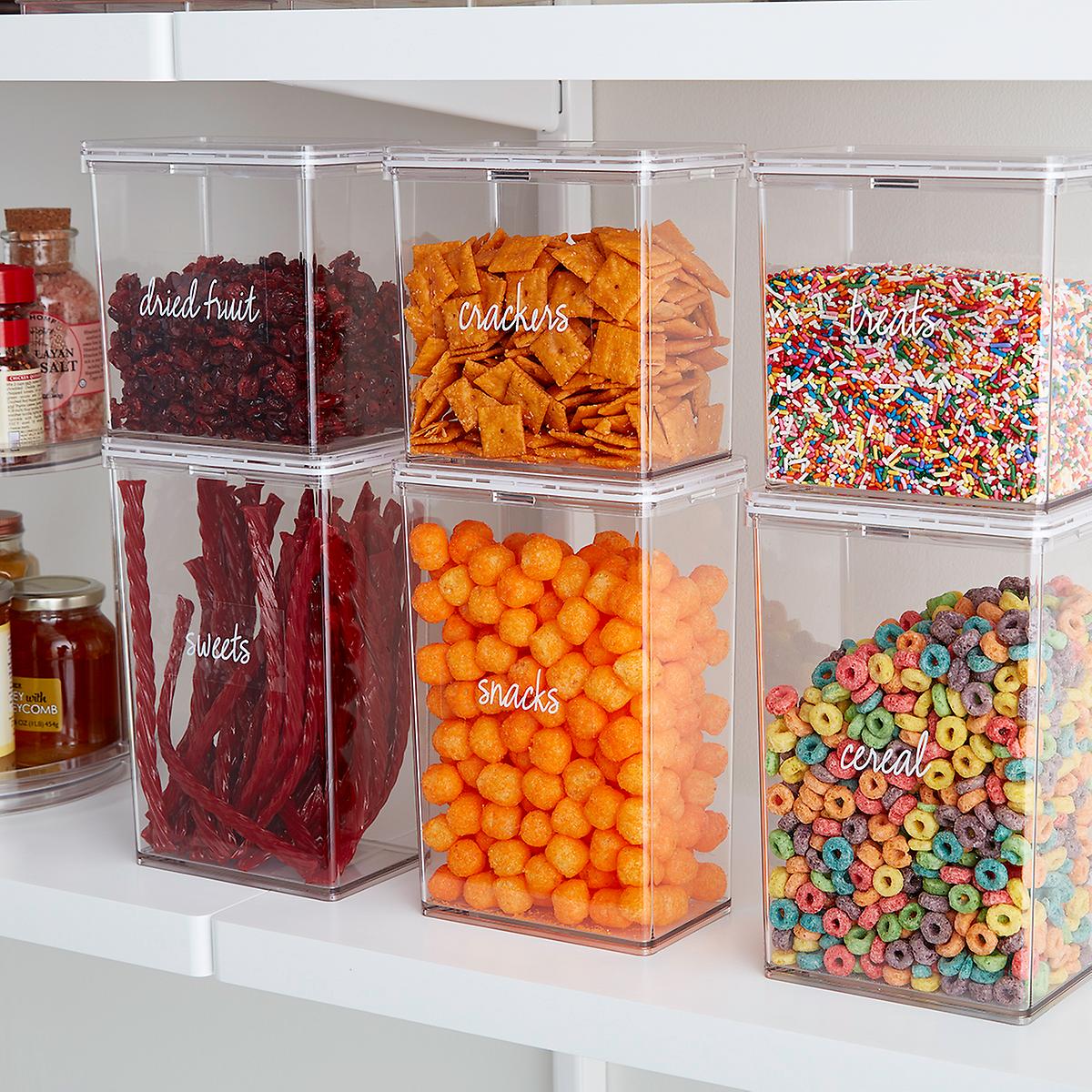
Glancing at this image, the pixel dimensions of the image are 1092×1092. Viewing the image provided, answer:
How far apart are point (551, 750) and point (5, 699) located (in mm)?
403

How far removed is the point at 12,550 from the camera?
1046 millimetres

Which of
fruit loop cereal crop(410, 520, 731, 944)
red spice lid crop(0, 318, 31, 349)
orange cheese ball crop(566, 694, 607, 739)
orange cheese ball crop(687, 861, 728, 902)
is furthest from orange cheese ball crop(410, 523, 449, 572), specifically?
red spice lid crop(0, 318, 31, 349)

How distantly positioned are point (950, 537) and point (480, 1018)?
1.02 ft

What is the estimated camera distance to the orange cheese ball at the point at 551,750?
75 cm

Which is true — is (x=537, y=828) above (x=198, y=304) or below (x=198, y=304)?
below

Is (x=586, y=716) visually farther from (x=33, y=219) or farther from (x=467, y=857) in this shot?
(x=33, y=219)

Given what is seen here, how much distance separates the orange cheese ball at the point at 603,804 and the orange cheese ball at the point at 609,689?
0.04 meters

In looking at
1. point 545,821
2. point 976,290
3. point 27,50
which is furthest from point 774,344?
point 27,50

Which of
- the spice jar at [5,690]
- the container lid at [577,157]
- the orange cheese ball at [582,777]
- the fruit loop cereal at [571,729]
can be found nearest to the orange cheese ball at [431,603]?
the fruit loop cereal at [571,729]

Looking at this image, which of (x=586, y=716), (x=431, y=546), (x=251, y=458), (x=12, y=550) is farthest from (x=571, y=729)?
(x=12, y=550)

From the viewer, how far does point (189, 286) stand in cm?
82

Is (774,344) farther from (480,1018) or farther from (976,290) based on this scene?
(480,1018)

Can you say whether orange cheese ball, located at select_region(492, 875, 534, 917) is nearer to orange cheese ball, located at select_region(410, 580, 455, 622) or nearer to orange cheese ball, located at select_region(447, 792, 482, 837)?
orange cheese ball, located at select_region(447, 792, 482, 837)

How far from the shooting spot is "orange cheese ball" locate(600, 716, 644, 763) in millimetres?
745
